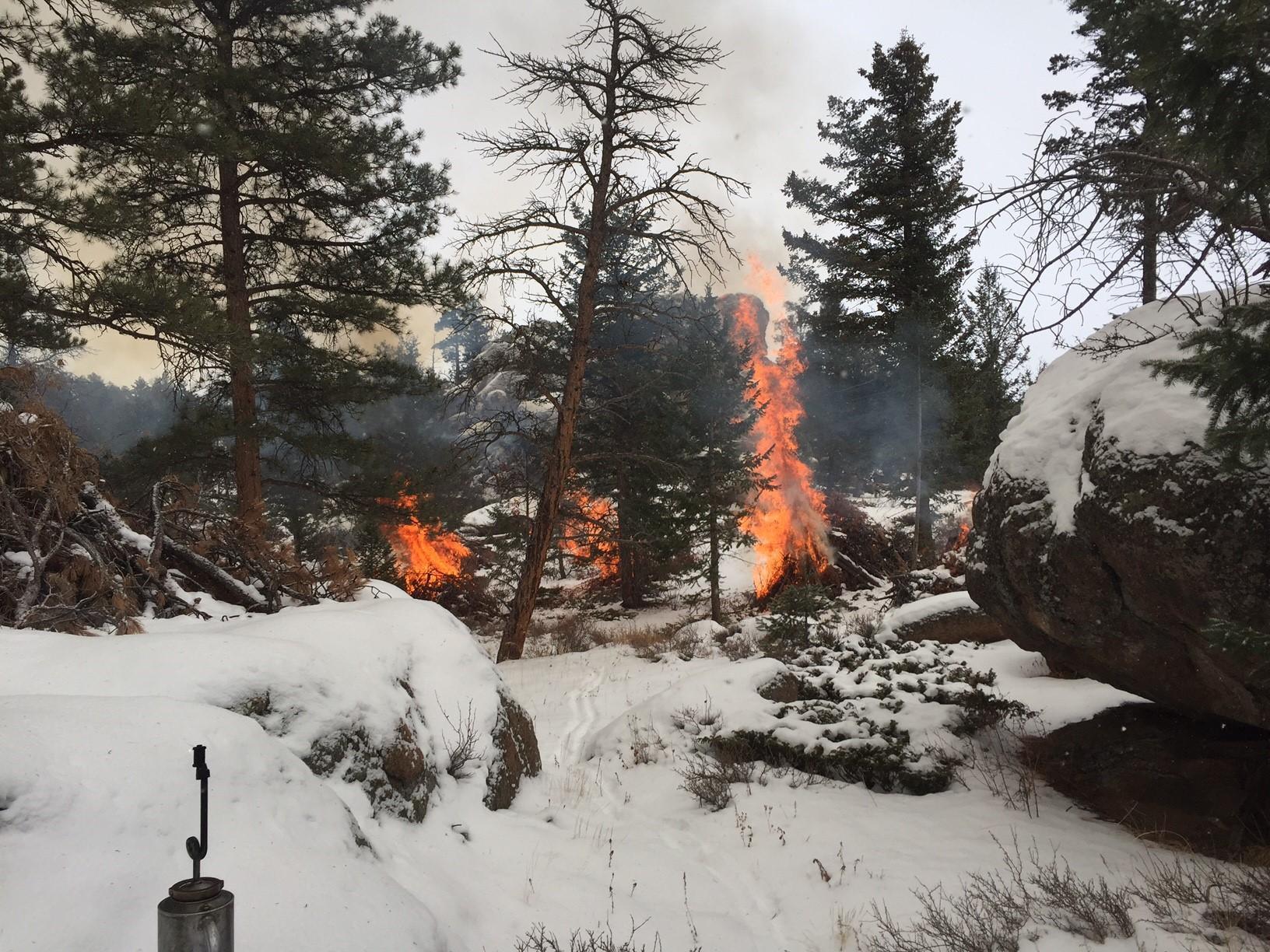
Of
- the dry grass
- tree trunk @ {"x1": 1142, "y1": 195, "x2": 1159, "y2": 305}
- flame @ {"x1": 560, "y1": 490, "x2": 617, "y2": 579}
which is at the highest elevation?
tree trunk @ {"x1": 1142, "y1": 195, "x2": 1159, "y2": 305}

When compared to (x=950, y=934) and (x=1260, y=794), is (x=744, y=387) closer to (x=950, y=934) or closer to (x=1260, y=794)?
(x=1260, y=794)

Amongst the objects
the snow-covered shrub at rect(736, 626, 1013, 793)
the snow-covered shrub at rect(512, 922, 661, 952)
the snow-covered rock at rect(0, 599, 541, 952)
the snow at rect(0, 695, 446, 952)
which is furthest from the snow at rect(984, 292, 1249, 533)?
the snow at rect(0, 695, 446, 952)

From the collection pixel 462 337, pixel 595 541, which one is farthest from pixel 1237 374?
pixel 462 337

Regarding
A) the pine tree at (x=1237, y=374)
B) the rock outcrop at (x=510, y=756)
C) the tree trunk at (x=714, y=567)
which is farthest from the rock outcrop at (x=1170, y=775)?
the tree trunk at (x=714, y=567)

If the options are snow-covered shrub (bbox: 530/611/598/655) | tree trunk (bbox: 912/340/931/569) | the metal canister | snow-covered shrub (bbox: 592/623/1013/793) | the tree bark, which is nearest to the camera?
the metal canister

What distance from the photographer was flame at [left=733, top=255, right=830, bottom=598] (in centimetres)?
1881

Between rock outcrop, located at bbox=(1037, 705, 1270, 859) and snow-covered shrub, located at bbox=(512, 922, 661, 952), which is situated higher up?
snow-covered shrub, located at bbox=(512, 922, 661, 952)

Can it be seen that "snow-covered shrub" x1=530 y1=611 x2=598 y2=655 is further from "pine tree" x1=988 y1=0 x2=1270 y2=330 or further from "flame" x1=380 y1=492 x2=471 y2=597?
"pine tree" x1=988 y1=0 x2=1270 y2=330

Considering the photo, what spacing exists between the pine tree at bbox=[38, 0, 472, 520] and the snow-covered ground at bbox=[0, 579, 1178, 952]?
19.0ft

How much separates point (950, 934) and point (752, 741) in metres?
3.09

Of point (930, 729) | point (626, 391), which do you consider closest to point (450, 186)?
point (626, 391)

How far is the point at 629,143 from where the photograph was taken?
10.8m

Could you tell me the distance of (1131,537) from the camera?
4.23 metres

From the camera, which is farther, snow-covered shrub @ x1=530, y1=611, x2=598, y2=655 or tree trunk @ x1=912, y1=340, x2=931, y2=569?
tree trunk @ x1=912, y1=340, x2=931, y2=569
